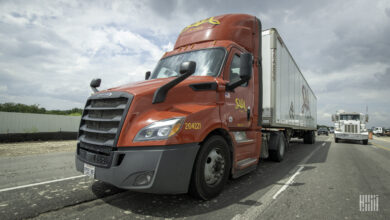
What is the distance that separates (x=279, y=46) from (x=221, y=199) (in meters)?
5.36

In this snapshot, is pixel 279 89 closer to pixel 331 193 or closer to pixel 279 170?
pixel 279 170

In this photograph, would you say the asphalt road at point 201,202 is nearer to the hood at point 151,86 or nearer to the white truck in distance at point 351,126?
the hood at point 151,86

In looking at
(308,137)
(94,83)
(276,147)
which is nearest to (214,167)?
(94,83)

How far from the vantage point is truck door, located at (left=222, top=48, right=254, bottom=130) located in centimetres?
375

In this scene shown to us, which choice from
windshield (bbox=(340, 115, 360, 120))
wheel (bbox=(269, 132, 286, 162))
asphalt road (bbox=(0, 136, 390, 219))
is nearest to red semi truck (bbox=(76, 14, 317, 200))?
asphalt road (bbox=(0, 136, 390, 219))

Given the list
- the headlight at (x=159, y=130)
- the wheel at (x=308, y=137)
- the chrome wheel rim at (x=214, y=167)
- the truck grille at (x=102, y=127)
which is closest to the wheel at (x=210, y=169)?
the chrome wheel rim at (x=214, y=167)

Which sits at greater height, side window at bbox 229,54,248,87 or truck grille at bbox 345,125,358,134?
side window at bbox 229,54,248,87

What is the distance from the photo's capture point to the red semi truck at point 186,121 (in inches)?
103

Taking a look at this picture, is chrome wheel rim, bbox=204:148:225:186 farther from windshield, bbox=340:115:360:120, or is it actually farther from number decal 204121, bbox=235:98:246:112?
windshield, bbox=340:115:360:120

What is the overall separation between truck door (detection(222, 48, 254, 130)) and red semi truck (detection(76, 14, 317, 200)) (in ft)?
0.06

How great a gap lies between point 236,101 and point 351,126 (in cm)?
1826

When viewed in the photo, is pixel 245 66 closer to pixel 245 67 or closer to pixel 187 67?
pixel 245 67

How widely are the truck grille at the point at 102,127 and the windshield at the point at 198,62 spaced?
1436mm

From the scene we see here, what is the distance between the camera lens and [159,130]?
8.73ft
